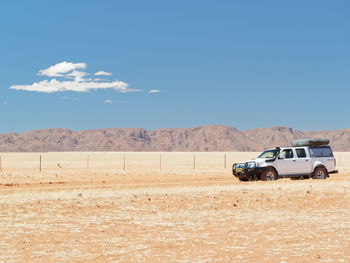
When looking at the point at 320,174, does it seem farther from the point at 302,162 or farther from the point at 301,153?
the point at 301,153

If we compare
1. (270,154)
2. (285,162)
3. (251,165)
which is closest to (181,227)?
(251,165)

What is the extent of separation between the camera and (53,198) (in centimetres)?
1574

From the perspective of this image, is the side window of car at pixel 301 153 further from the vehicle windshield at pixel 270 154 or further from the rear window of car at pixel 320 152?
the vehicle windshield at pixel 270 154

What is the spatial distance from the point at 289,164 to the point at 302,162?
849 mm

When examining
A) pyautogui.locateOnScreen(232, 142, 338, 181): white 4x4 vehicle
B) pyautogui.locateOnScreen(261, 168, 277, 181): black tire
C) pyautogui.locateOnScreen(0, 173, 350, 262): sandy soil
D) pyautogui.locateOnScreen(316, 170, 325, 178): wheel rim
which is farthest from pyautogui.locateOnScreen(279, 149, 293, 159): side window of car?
pyautogui.locateOnScreen(0, 173, 350, 262): sandy soil

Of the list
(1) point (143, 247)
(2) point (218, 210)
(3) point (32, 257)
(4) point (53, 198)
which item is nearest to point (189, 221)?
(2) point (218, 210)

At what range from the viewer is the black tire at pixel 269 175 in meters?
22.8

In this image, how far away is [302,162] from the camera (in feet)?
78.0

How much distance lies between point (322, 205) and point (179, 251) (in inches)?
312

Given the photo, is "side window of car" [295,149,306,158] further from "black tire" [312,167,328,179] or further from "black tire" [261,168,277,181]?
"black tire" [261,168,277,181]

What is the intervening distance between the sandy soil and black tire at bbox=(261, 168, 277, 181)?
5.28 m

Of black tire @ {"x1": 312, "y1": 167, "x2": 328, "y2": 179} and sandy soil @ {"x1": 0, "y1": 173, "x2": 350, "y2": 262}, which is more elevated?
black tire @ {"x1": 312, "y1": 167, "x2": 328, "y2": 179}

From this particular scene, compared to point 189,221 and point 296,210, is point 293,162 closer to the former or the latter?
point 296,210

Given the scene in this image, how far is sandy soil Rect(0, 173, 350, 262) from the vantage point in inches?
338
